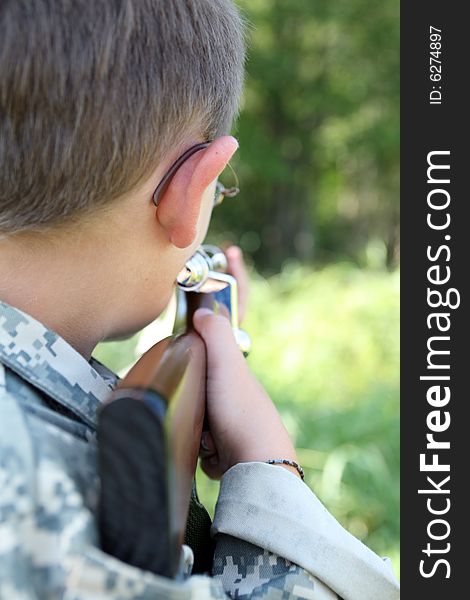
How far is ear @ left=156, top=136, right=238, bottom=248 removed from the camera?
792 millimetres

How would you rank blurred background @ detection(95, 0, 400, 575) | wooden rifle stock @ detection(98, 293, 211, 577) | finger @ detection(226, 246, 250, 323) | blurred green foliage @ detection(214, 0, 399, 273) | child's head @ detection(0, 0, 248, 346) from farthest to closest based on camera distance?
blurred green foliage @ detection(214, 0, 399, 273)
blurred background @ detection(95, 0, 400, 575)
finger @ detection(226, 246, 250, 323)
child's head @ detection(0, 0, 248, 346)
wooden rifle stock @ detection(98, 293, 211, 577)

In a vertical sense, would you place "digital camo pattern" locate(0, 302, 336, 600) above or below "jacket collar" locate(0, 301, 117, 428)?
below

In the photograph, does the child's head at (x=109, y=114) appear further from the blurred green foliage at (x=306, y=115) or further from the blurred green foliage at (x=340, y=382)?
the blurred green foliage at (x=306, y=115)

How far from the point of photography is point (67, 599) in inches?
23.0

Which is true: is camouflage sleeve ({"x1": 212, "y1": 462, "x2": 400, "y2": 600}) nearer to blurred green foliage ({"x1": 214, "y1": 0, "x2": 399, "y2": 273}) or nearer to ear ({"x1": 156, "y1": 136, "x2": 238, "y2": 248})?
ear ({"x1": 156, "y1": 136, "x2": 238, "y2": 248})

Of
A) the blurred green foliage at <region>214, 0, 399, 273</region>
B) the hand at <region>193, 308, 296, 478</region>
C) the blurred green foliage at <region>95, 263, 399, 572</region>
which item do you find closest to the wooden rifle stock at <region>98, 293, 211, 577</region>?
the hand at <region>193, 308, 296, 478</region>

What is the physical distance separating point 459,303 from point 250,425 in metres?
1.09

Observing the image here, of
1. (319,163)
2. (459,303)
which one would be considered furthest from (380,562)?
(319,163)

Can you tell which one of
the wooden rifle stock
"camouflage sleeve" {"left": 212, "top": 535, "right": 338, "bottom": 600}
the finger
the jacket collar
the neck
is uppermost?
the finger

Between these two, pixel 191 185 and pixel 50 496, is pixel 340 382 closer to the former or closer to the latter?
pixel 191 185

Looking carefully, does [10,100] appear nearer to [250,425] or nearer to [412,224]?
[250,425]

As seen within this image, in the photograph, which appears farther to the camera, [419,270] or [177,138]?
[419,270]

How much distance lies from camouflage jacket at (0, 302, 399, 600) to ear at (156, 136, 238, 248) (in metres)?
0.17

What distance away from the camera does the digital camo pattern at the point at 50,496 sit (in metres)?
0.58
